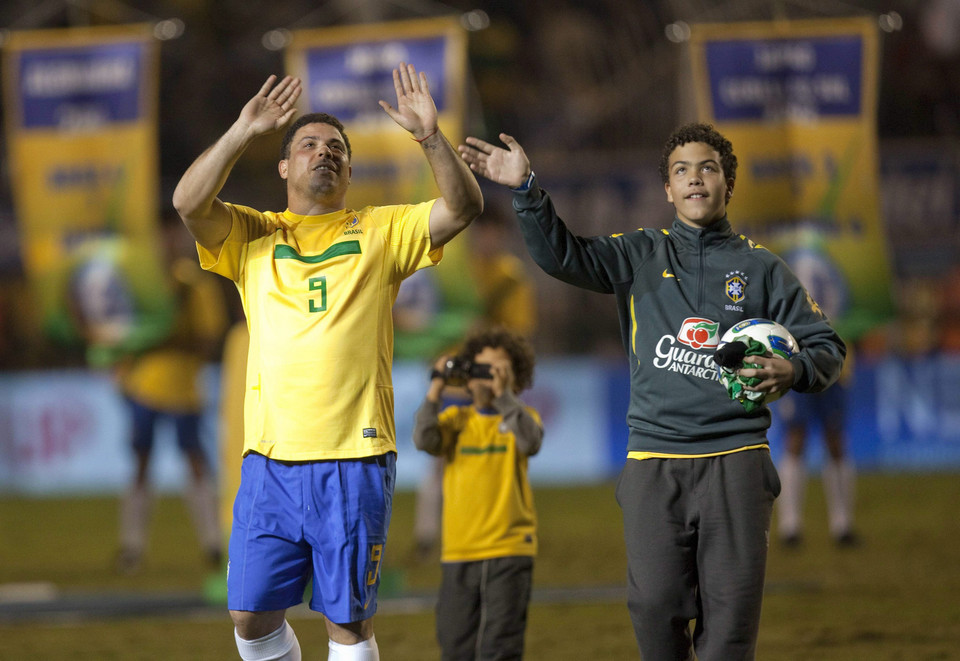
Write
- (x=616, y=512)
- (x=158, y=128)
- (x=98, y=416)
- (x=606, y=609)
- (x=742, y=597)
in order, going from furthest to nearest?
(x=158, y=128), (x=98, y=416), (x=616, y=512), (x=606, y=609), (x=742, y=597)

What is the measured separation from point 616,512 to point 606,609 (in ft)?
17.6

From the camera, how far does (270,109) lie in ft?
12.8

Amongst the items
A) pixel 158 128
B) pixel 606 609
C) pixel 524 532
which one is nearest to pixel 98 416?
pixel 158 128

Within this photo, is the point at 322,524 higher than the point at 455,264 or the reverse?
the reverse

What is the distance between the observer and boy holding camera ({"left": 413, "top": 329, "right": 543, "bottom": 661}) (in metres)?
5.01

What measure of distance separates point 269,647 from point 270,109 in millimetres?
1815

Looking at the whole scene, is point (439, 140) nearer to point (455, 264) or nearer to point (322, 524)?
point (322, 524)

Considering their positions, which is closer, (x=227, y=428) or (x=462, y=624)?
(x=462, y=624)

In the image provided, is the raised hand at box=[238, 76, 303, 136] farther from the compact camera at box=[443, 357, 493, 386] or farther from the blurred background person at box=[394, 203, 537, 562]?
the blurred background person at box=[394, 203, 537, 562]

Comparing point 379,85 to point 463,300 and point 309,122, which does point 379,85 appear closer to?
point 463,300

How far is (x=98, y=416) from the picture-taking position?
52.7 ft

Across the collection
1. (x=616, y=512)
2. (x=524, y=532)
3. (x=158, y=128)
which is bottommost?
(x=616, y=512)

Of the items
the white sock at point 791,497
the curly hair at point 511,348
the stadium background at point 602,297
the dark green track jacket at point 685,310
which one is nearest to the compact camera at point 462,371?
the curly hair at point 511,348

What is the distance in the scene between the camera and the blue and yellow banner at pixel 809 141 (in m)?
10.3
